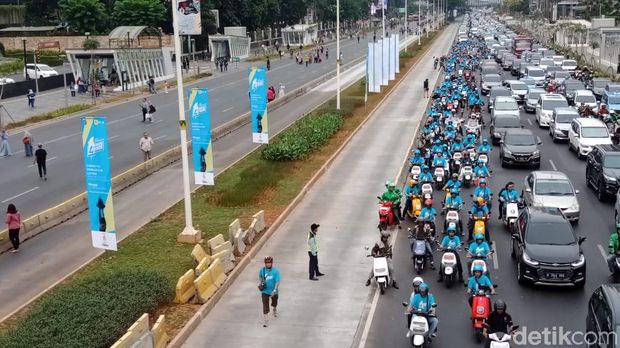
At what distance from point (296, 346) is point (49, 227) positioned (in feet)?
41.4

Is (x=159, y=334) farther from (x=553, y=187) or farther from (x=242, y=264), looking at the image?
(x=553, y=187)

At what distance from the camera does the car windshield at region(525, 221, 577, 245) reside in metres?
17.4

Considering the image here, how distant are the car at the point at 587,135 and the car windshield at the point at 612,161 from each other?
234 inches

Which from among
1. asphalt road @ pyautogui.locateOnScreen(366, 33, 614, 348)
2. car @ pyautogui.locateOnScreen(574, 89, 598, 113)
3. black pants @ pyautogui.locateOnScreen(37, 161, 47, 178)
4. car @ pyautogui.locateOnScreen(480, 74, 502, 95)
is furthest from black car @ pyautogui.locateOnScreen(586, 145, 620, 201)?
car @ pyautogui.locateOnScreen(480, 74, 502, 95)

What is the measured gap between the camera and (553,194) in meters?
22.4

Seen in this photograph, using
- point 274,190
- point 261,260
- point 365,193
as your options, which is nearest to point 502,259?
point 261,260

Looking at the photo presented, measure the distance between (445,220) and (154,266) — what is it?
800 centimetres

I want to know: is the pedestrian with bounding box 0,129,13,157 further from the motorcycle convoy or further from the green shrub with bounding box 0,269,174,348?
the green shrub with bounding box 0,269,174,348

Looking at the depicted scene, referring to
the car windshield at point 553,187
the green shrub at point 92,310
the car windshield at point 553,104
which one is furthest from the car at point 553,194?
the car windshield at point 553,104

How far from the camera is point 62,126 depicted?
149ft

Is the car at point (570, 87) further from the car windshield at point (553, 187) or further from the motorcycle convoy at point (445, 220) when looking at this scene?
the car windshield at point (553, 187)

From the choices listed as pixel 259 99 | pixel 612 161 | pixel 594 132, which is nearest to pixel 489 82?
pixel 594 132

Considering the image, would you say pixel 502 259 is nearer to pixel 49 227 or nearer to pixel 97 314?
pixel 97 314

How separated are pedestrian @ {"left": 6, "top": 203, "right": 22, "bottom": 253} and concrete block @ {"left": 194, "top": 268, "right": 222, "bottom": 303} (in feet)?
23.8
